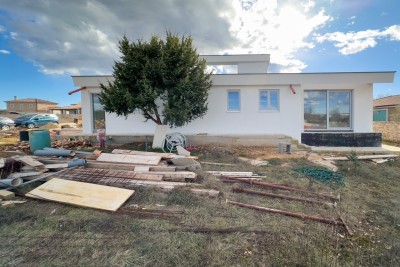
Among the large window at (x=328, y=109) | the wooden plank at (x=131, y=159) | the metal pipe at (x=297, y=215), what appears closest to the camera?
the metal pipe at (x=297, y=215)

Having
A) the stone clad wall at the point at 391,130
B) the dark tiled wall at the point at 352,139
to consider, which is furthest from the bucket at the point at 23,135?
the stone clad wall at the point at 391,130

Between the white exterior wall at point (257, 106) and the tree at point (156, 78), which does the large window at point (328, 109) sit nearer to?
the white exterior wall at point (257, 106)

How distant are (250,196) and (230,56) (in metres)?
14.6

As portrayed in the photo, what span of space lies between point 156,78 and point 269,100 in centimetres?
636

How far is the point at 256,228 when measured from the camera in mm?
3242

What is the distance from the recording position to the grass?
2562mm

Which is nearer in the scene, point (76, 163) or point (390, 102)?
point (76, 163)

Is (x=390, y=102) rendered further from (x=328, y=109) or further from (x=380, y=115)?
(x=328, y=109)

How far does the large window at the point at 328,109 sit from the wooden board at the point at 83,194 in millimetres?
11426

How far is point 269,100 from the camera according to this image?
11.4 meters

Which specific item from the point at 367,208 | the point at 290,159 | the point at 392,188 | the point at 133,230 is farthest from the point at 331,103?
the point at 133,230

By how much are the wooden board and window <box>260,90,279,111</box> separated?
9.10m

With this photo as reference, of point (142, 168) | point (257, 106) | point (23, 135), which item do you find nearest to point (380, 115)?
point (257, 106)

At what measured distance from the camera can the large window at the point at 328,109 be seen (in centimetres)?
1192
